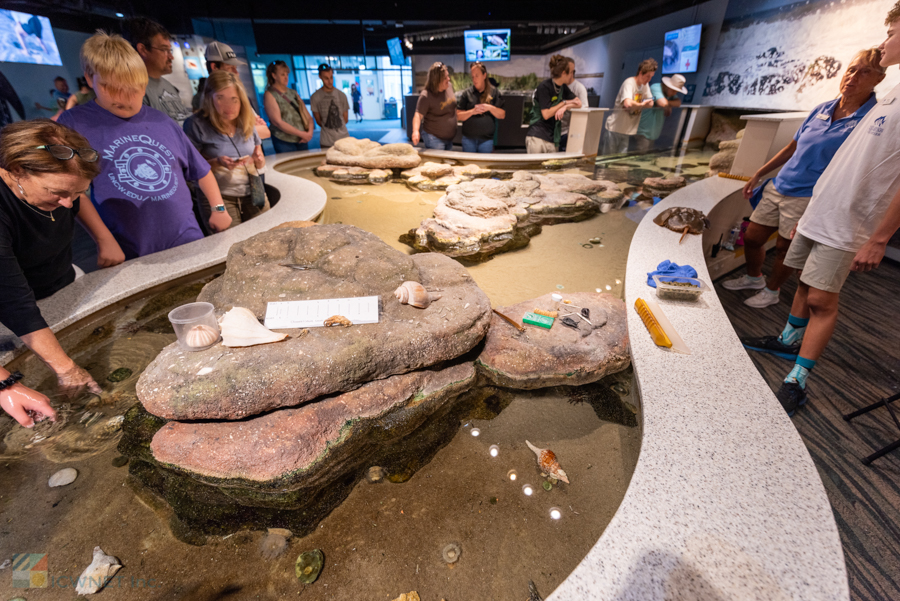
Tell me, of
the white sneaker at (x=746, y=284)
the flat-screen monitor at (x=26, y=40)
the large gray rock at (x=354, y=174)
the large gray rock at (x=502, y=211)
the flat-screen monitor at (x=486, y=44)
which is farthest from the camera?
the flat-screen monitor at (x=486, y=44)

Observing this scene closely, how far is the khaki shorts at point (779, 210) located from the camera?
292 cm

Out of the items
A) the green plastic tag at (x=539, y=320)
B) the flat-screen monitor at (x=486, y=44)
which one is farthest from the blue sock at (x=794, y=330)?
the flat-screen monitor at (x=486, y=44)

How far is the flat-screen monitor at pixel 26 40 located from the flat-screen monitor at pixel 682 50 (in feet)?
35.2

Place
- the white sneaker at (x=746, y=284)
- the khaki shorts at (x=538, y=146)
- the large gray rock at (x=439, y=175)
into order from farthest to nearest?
the khaki shorts at (x=538, y=146)
the large gray rock at (x=439, y=175)
the white sneaker at (x=746, y=284)

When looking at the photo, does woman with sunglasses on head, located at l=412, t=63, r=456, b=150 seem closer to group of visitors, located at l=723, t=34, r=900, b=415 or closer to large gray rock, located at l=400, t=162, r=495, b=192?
large gray rock, located at l=400, t=162, r=495, b=192

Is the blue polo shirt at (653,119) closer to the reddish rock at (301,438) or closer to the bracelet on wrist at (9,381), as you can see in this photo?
the reddish rock at (301,438)

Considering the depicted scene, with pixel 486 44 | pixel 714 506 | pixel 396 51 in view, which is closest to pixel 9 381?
pixel 714 506

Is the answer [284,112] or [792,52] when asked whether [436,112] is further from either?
[792,52]

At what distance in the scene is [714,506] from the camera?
117 centimetres

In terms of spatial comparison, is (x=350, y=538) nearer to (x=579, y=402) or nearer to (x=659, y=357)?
(x=579, y=402)

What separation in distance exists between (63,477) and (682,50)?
1183 cm

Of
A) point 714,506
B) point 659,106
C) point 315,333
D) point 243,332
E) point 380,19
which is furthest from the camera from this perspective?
point 380,19

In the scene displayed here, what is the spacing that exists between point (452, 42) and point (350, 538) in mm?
11399

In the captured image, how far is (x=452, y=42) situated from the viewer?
978 centimetres
